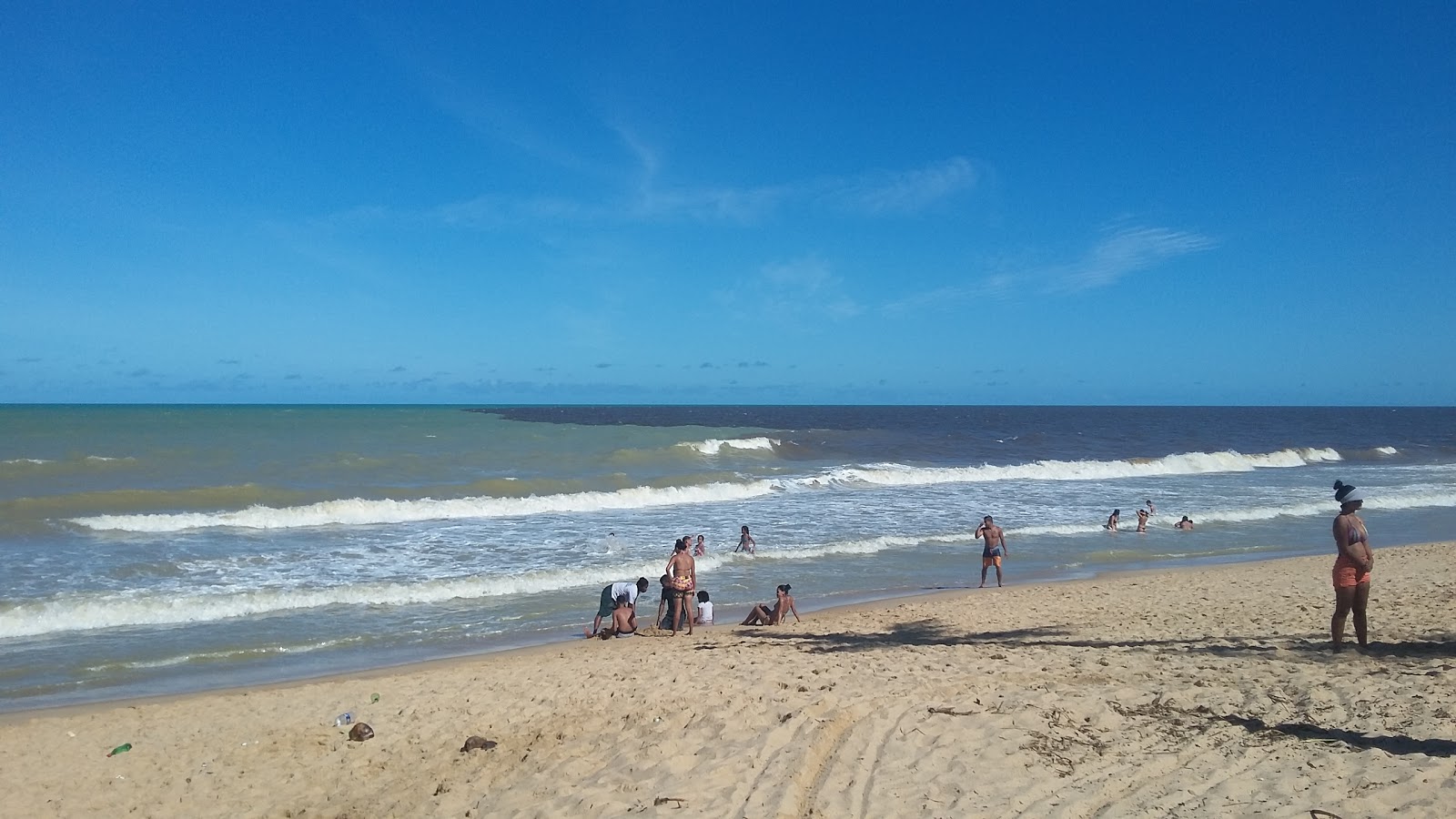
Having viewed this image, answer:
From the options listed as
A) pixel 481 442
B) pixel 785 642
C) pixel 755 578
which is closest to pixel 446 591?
pixel 755 578

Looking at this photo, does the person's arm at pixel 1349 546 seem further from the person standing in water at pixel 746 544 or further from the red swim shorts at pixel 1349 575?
the person standing in water at pixel 746 544

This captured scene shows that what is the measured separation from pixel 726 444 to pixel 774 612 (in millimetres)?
35315

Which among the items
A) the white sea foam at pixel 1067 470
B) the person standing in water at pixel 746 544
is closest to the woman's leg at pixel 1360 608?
the person standing in water at pixel 746 544

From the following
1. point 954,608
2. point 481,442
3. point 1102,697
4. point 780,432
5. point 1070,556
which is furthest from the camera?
point 780,432

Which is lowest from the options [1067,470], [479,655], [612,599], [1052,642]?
[479,655]

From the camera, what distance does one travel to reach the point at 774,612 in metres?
11.8

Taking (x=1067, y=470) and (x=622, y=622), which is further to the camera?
(x=1067, y=470)

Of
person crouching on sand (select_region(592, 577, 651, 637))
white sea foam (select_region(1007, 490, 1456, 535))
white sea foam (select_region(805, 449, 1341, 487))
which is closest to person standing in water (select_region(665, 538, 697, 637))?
person crouching on sand (select_region(592, 577, 651, 637))

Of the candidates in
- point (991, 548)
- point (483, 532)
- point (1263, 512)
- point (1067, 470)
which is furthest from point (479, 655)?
point (1067, 470)

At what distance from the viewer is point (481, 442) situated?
148 feet

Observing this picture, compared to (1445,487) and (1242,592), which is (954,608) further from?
(1445,487)

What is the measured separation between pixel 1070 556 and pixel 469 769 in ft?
48.0

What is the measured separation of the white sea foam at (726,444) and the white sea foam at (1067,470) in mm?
9738

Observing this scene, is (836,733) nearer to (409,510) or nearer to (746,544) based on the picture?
(746,544)
